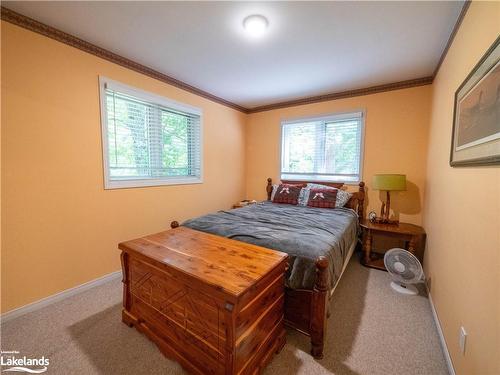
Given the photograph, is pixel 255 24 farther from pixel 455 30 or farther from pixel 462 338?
pixel 462 338

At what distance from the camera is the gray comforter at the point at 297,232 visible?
1.50 m

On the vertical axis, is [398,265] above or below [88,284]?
above

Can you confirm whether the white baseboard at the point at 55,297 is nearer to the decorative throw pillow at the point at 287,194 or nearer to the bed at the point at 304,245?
the bed at the point at 304,245

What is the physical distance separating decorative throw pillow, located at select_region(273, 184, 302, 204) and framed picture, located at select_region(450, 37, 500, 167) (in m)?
1.99

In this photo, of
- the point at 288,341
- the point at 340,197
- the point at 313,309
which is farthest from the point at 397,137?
the point at 288,341

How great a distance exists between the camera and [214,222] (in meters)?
2.20

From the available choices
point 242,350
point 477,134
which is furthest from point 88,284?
point 477,134

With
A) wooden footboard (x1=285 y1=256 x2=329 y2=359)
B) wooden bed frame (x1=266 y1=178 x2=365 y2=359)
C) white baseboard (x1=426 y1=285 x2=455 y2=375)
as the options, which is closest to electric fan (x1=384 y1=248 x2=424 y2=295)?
white baseboard (x1=426 y1=285 x2=455 y2=375)

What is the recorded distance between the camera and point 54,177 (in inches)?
76.2

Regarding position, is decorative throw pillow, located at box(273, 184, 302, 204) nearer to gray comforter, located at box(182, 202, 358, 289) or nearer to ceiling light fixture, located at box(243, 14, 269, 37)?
gray comforter, located at box(182, 202, 358, 289)

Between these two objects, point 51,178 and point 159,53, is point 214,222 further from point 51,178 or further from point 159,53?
point 159,53

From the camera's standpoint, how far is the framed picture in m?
1.00

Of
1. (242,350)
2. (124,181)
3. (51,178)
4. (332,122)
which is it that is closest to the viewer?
(242,350)

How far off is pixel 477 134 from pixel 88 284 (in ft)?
10.9
